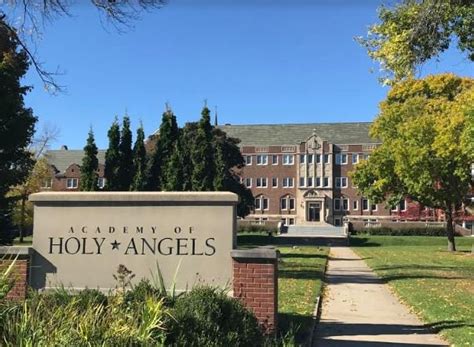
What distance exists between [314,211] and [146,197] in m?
80.8

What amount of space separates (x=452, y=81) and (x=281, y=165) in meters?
46.3

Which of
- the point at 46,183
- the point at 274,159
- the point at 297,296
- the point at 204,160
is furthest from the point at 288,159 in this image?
the point at 297,296

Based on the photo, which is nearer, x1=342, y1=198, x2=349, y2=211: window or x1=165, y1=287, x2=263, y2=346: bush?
x1=165, y1=287, x2=263, y2=346: bush

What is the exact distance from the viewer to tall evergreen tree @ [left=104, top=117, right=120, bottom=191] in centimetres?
2842

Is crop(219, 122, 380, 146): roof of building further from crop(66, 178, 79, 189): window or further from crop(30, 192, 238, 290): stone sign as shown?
crop(30, 192, 238, 290): stone sign

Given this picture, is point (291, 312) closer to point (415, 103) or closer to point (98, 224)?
point (98, 224)

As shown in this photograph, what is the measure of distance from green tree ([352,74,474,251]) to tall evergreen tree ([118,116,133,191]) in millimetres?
17629

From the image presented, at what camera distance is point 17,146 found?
3306 centimetres

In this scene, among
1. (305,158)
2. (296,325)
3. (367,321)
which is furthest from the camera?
(305,158)

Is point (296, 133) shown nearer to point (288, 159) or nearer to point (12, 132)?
point (288, 159)

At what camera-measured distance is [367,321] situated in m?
11.0

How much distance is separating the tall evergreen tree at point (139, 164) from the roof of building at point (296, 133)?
62052 mm

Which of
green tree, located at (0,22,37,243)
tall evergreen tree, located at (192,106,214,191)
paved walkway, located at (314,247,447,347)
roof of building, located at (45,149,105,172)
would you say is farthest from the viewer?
roof of building, located at (45,149,105,172)

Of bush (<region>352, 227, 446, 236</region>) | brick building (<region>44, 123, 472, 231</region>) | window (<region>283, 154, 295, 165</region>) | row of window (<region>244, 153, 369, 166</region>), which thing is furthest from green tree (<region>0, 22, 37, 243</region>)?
window (<region>283, 154, 295, 165</region>)
